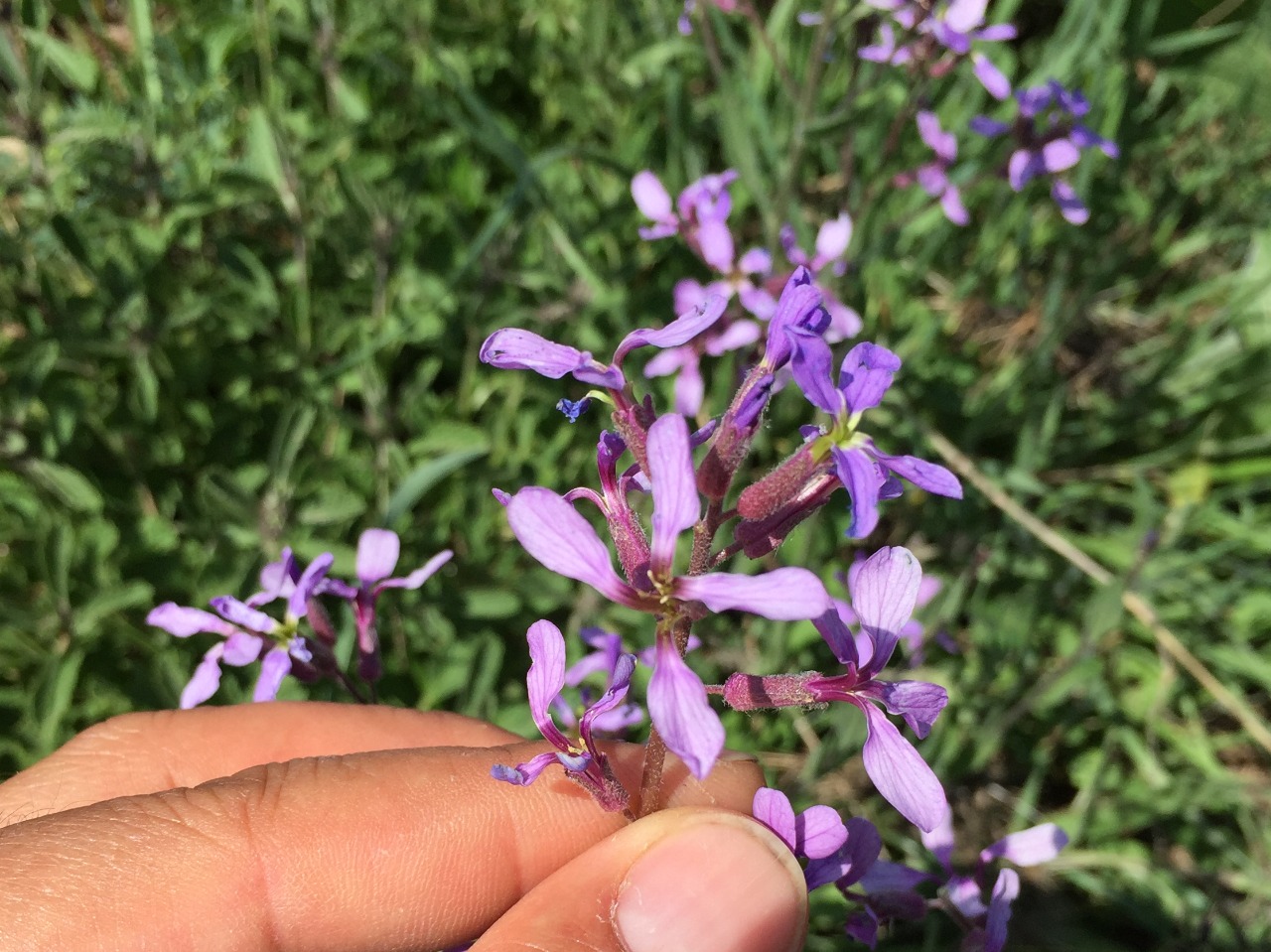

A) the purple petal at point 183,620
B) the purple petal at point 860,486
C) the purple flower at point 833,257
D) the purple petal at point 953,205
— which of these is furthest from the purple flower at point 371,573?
the purple petal at point 953,205

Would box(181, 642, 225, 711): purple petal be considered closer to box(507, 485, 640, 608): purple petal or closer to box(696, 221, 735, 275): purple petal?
box(507, 485, 640, 608): purple petal

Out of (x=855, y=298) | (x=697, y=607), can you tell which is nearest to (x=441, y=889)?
(x=697, y=607)

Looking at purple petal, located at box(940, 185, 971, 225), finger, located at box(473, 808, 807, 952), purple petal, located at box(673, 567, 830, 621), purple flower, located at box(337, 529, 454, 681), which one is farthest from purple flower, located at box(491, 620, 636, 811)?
purple petal, located at box(940, 185, 971, 225)

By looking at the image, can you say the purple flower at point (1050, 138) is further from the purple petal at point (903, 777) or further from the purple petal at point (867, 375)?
the purple petal at point (903, 777)

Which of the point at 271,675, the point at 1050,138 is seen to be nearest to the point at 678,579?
the point at 271,675

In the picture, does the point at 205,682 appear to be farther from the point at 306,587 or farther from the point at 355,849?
the point at 355,849

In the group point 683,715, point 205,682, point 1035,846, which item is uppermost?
point 683,715
